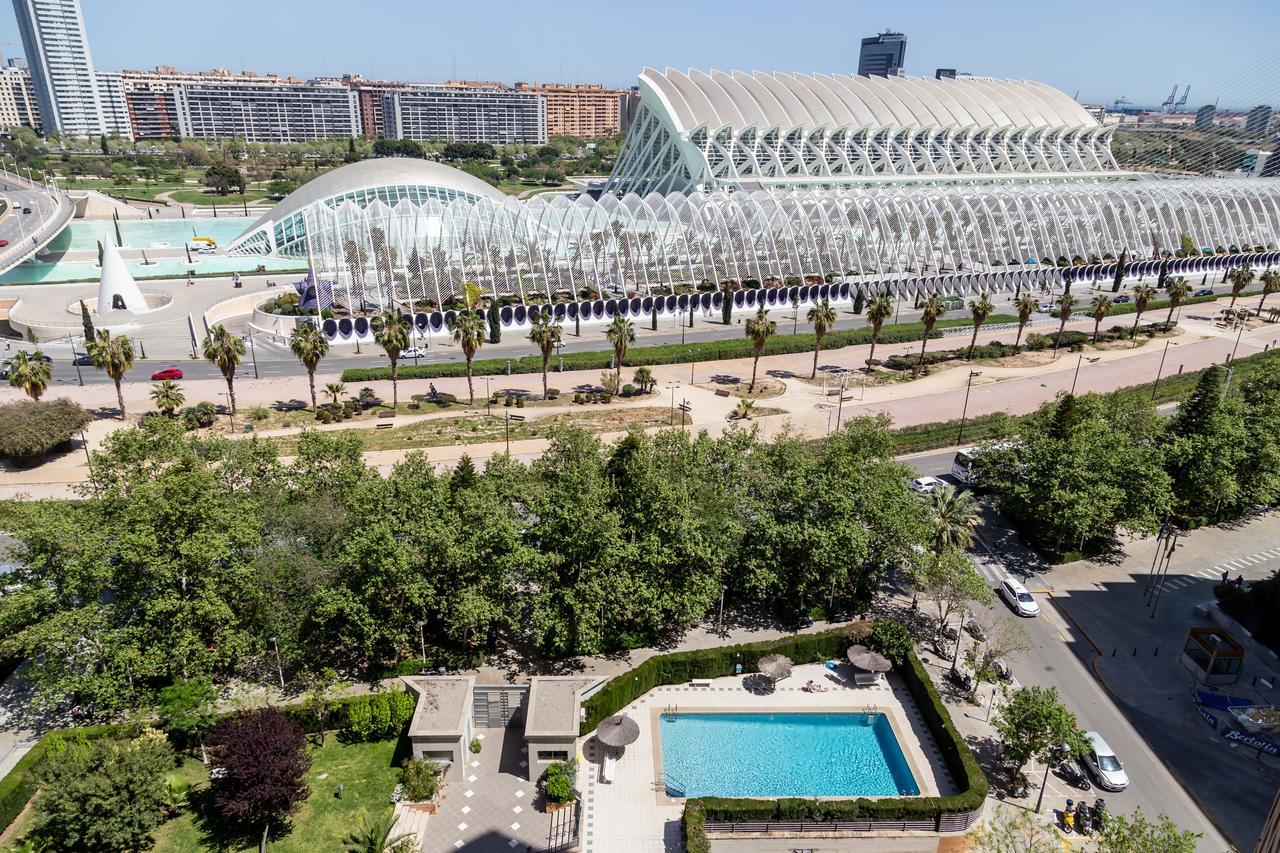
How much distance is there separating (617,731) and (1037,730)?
14.4 meters

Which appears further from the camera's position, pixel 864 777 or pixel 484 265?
pixel 484 265

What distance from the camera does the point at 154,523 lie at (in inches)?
1105

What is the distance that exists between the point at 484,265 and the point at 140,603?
54.1 m

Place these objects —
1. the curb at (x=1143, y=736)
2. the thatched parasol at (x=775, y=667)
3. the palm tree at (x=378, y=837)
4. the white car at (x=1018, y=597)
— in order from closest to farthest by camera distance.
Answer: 1. the palm tree at (x=378, y=837)
2. the curb at (x=1143, y=736)
3. the thatched parasol at (x=775, y=667)
4. the white car at (x=1018, y=597)

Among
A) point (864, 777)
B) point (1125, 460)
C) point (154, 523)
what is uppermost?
point (154, 523)

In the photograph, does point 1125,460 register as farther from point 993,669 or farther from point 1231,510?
point 993,669

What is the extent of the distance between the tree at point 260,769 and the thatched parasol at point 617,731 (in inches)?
385

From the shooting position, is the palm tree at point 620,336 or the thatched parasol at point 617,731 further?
the palm tree at point 620,336

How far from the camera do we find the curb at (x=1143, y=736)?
25641 millimetres

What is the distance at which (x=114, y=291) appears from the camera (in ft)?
248

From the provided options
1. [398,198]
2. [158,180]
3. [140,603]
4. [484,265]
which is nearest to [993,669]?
[140,603]

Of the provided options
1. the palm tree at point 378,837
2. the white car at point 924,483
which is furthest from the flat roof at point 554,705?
the white car at point 924,483

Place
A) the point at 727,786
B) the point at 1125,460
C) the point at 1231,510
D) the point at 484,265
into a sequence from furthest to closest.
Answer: the point at 484,265 < the point at 1231,510 < the point at 1125,460 < the point at 727,786

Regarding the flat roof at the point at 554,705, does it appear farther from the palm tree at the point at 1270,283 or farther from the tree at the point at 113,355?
the palm tree at the point at 1270,283
